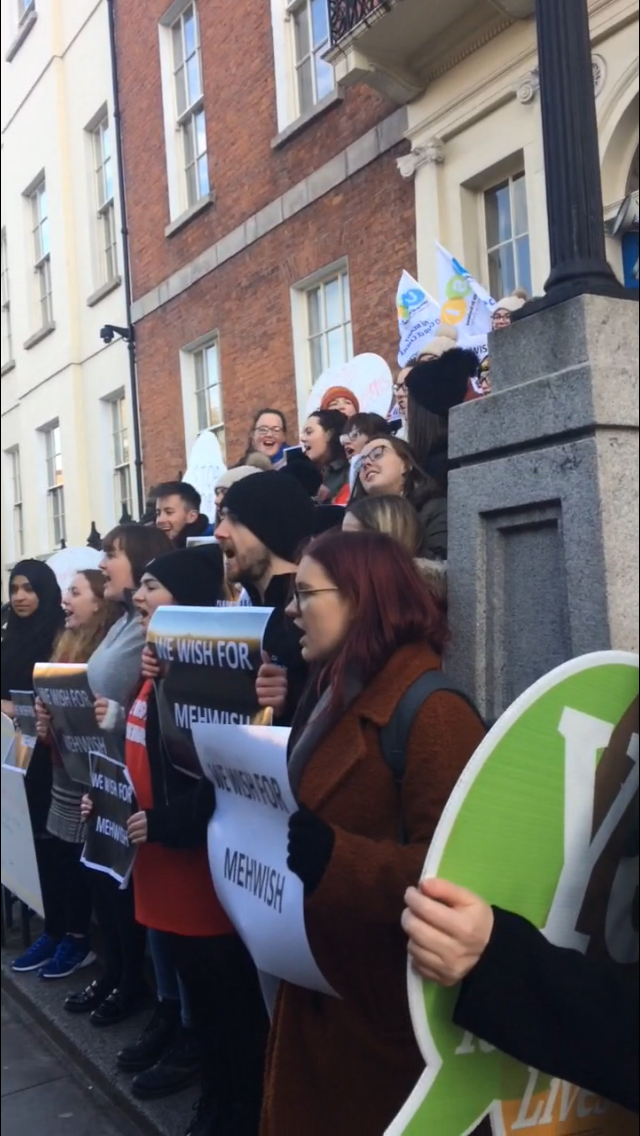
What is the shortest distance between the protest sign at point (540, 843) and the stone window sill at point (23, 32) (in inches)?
166

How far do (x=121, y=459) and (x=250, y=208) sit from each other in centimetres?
156

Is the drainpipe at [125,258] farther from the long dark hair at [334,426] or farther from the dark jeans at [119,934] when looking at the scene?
the dark jeans at [119,934]

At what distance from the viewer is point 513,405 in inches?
85.7

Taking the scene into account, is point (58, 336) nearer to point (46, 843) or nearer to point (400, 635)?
point (46, 843)

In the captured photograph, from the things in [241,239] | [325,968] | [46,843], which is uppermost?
[241,239]

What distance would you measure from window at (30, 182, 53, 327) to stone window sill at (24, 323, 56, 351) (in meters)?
0.02

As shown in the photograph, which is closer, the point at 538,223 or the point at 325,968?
the point at 325,968

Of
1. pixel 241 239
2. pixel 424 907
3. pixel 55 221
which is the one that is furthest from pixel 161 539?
pixel 424 907

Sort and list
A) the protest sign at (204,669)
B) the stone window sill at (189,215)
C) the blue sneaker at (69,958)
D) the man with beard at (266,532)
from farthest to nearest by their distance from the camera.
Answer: the blue sneaker at (69,958), the stone window sill at (189,215), the man with beard at (266,532), the protest sign at (204,669)

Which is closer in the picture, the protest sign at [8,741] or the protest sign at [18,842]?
the protest sign at [18,842]

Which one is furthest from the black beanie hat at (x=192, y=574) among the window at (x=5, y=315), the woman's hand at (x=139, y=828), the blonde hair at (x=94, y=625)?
the window at (x=5, y=315)

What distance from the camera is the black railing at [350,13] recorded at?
8.99 ft

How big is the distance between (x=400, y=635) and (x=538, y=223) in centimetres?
113

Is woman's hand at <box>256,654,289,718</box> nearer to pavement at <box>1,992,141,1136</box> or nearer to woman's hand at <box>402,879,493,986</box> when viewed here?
woman's hand at <box>402,879,493,986</box>
